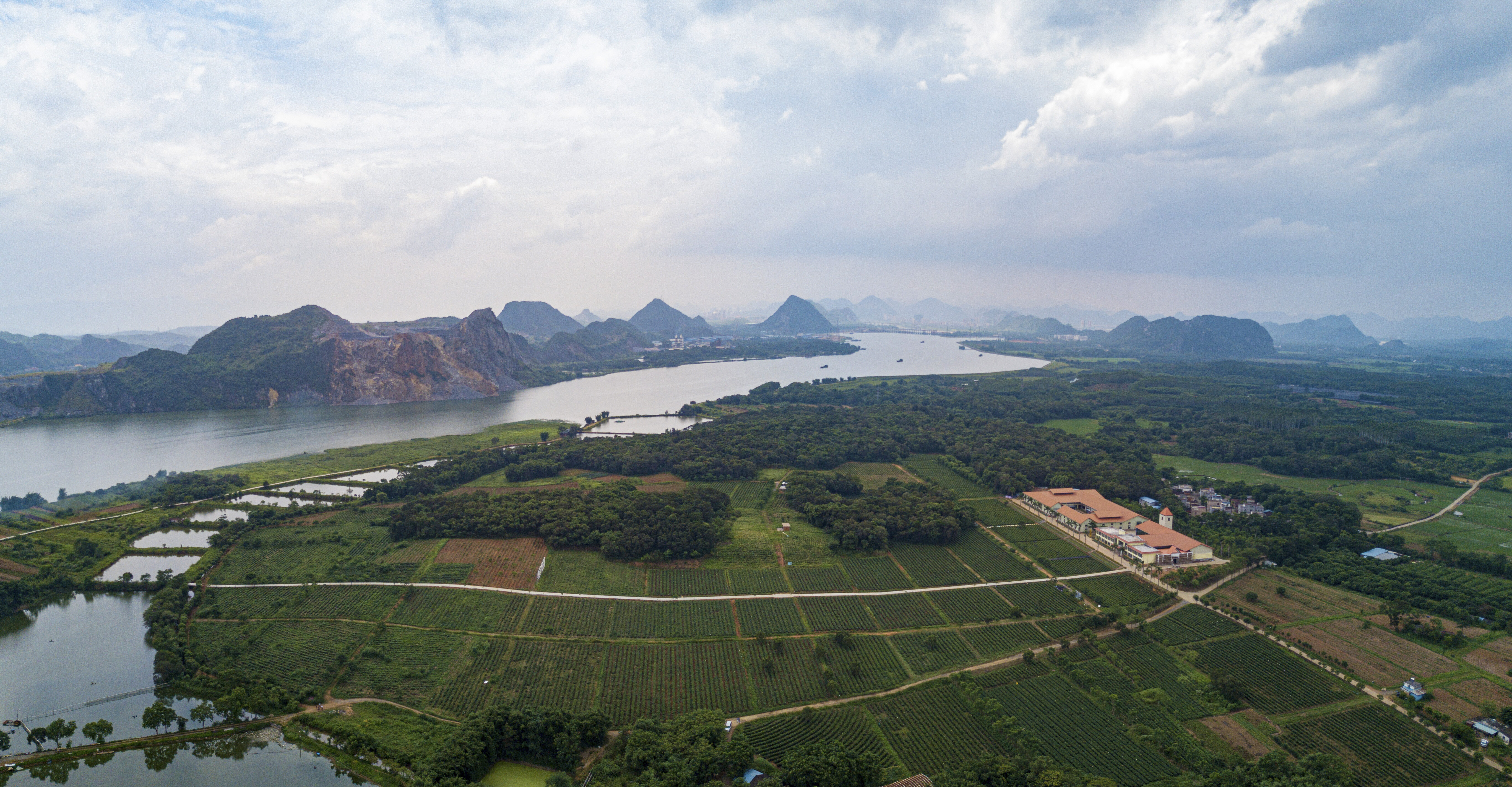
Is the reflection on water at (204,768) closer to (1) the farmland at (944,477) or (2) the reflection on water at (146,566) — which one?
(2) the reflection on water at (146,566)

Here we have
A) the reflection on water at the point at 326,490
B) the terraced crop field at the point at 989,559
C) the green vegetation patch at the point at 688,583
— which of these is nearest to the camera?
the green vegetation patch at the point at 688,583

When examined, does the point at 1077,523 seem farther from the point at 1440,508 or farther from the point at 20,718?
the point at 20,718

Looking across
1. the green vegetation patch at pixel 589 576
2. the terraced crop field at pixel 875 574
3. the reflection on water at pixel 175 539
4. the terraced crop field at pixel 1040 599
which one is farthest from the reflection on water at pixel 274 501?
the terraced crop field at pixel 1040 599

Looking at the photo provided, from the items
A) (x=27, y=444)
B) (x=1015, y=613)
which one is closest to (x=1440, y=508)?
(x=1015, y=613)

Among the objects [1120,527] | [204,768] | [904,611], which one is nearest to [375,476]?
[204,768]

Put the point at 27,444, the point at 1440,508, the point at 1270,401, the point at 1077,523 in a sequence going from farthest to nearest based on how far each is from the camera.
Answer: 1. the point at 1270,401
2. the point at 27,444
3. the point at 1440,508
4. the point at 1077,523

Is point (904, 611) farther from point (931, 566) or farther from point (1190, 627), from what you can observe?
point (1190, 627)
